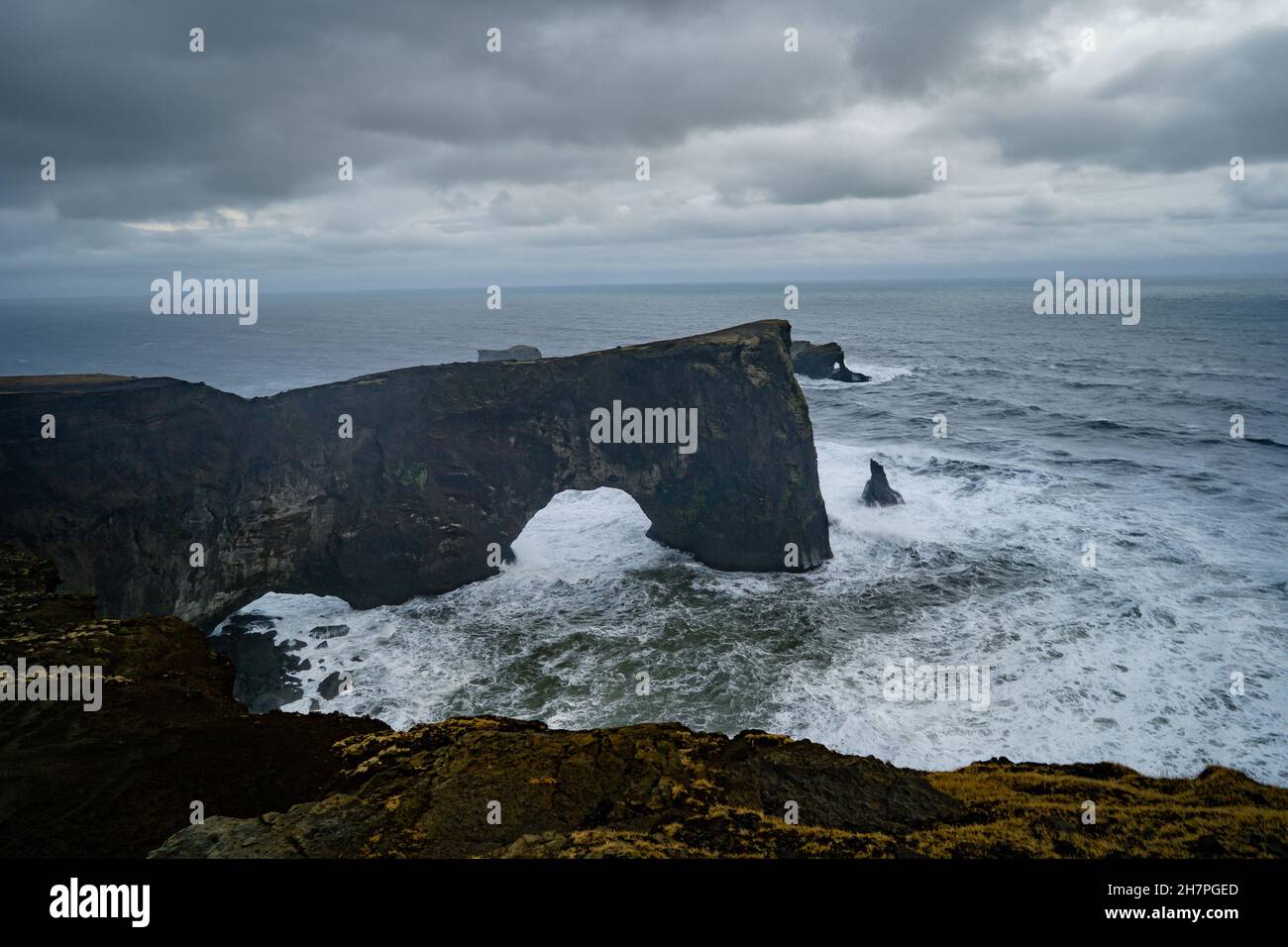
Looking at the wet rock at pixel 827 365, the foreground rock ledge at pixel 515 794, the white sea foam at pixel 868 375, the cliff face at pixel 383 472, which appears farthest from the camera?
the wet rock at pixel 827 365

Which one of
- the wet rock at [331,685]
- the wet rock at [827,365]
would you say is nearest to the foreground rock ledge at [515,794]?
the wet rock at [331,685]

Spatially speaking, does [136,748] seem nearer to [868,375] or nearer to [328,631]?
[328,631]

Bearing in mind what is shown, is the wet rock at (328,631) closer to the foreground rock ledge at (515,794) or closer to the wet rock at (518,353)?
the foreground rock ledge at (515,794)

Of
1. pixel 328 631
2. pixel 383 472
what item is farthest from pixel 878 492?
pixel 328 631

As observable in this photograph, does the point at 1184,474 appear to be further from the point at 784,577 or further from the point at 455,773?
the point at 455,773

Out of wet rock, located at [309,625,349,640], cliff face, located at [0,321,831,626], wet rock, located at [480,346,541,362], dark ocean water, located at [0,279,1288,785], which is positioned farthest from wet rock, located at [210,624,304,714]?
wet rock, located at [480,346,541,362]

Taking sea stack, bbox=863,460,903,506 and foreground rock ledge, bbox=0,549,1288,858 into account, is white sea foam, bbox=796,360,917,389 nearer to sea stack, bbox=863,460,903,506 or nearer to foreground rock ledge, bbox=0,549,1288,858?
sea stack, bbox=863,460,903,506
